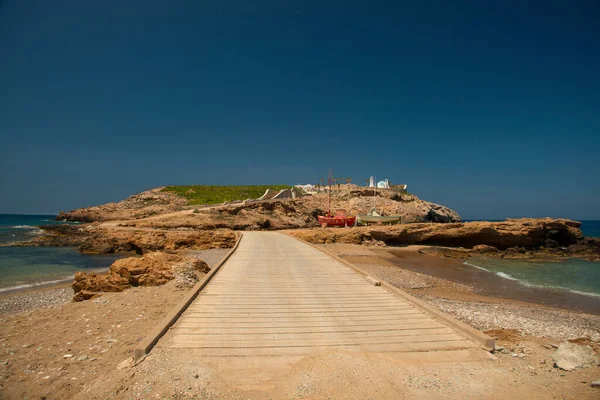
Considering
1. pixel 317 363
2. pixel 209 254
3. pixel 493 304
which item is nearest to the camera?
pixel 317 363

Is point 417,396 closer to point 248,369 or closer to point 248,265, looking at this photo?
point 248,369

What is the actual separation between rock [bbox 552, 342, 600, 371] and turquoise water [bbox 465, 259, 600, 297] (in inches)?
529

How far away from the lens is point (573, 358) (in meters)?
5.09

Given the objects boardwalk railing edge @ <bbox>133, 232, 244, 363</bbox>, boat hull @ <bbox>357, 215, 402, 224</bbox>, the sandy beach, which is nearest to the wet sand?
boardwalk railing edge @ <bbox>133, 232, 244, 363</bbox>

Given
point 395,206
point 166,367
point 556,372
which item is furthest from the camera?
point 395,206

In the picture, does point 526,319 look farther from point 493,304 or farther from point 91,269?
point 91,269

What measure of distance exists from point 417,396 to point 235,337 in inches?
116

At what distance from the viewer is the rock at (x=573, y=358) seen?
496 centimetres

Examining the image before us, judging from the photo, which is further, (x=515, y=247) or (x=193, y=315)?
(x=515, y=247)

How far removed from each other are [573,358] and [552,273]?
19.4 m

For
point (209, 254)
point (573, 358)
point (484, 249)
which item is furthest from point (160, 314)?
point (484, 249)

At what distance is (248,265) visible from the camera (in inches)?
478

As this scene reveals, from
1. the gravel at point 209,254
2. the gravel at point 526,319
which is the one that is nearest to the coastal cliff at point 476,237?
the gravel at point 209,254

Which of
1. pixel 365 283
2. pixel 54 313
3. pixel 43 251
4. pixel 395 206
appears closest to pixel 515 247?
pixel 395 206
